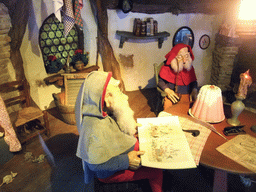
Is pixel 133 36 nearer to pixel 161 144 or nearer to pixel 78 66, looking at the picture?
pixel 78 66

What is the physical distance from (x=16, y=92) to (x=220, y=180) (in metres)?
3.34

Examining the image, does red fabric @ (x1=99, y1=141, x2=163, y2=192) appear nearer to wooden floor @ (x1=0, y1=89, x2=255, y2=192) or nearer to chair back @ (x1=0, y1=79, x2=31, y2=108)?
wooden floor @ (x1=0, y1=89, x2=255, y2=192)

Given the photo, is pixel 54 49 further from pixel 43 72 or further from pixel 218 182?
pixel 218 182

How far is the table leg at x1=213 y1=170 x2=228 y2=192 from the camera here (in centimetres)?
172

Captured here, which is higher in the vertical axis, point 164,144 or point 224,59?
point 224,59

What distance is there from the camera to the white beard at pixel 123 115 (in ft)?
5.26

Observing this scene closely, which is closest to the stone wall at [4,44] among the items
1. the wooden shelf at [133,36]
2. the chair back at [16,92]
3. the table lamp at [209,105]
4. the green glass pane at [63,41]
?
the chair back at [16,92]

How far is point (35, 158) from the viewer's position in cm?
271

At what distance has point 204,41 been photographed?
15.5 feet

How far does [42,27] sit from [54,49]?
0.47 m

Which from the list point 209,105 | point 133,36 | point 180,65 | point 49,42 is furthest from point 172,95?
point 49,42

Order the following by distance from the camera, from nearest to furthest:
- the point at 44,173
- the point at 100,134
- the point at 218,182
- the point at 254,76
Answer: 1. the point at 100,134
2. the point at 218,182
3. the point at 44,173
4. the point at 254,76

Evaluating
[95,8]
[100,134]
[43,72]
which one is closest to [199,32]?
[95,8]

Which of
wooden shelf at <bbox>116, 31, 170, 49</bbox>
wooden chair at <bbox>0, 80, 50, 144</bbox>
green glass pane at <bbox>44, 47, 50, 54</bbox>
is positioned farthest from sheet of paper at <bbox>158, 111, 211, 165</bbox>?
green glass pane at <bbox>44, 47, 50, 54</bbox>
